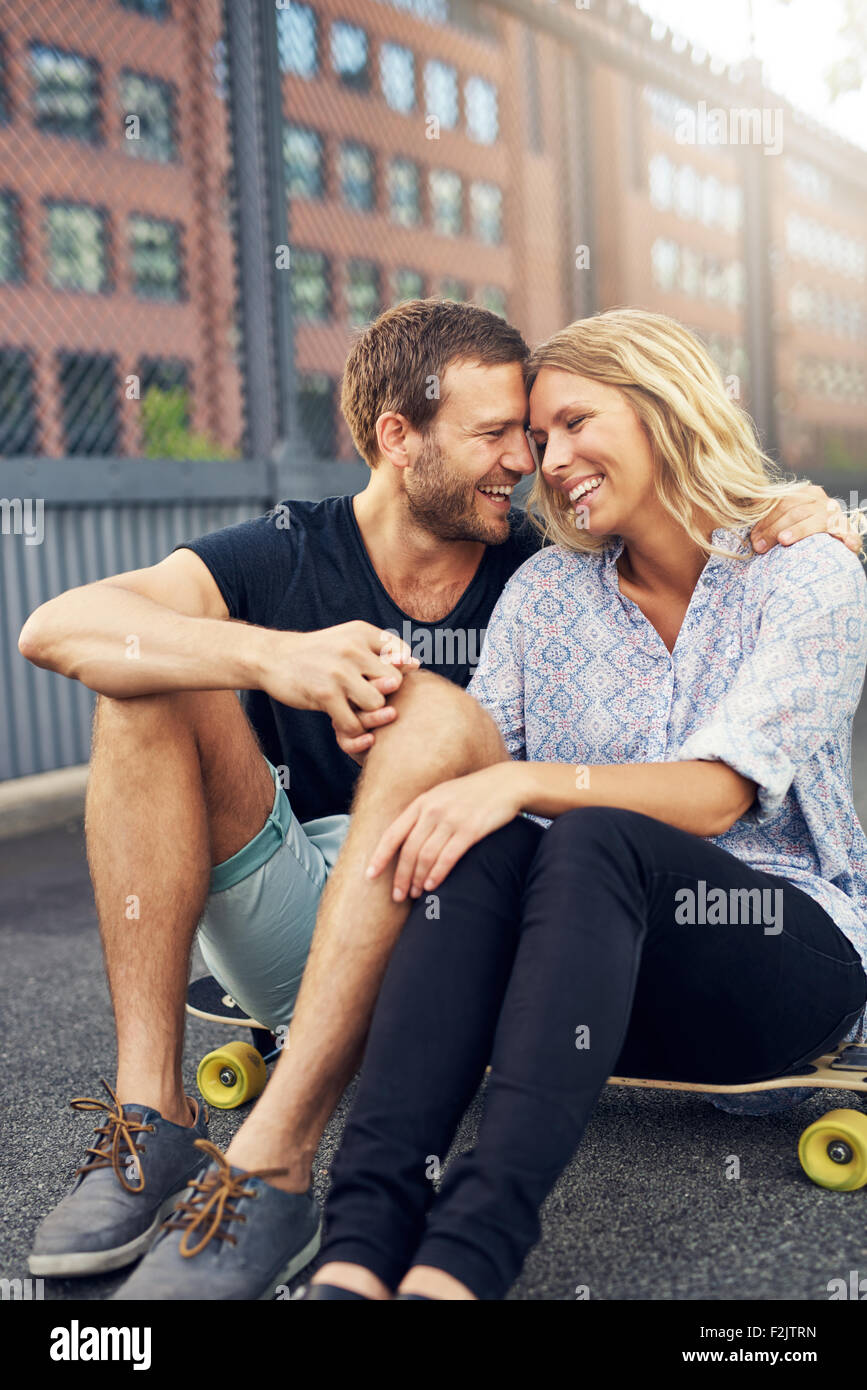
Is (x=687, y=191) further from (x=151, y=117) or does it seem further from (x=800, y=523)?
(x=151, y=117)

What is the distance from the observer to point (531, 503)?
2.53 metres

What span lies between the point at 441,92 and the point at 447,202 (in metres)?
7.36

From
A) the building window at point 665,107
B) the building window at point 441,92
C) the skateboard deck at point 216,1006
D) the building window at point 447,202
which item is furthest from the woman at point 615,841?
the building window at point 447,202

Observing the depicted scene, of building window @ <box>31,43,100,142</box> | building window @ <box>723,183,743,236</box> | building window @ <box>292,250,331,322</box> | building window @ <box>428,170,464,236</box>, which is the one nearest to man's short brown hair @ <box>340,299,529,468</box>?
building window @ <box>292,250,331,322</box>

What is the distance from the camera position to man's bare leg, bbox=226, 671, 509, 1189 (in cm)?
165

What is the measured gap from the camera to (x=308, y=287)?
790 centimetres

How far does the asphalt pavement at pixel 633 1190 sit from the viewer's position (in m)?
1.67

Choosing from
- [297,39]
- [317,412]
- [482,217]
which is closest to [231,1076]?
[317,412]

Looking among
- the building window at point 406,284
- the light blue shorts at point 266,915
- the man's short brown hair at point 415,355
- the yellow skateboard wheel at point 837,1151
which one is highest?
the building window at point 406,284

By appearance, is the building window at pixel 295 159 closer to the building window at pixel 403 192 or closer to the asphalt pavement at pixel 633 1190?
the asphalt pavement at pixel 633 1190

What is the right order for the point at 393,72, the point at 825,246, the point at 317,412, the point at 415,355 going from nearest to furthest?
the point at 415,355
the point at 317,412
the point at 393,72
the point at 825,246

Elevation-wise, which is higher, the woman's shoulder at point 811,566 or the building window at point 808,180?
the building window at point 808,180

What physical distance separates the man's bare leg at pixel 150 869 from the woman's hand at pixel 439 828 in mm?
405
